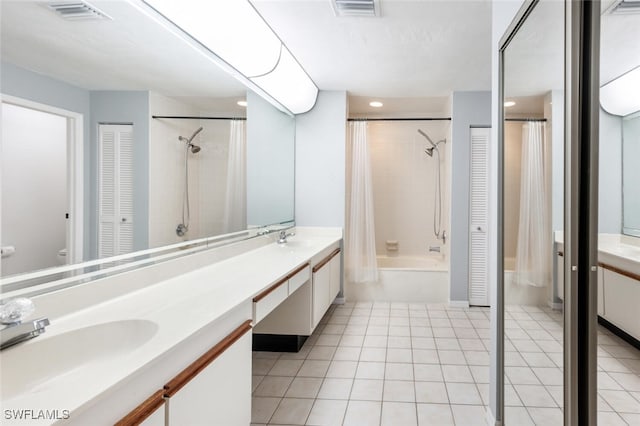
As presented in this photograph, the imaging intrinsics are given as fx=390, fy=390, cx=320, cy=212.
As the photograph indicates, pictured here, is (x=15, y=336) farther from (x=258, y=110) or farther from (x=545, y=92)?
(x=258, y=110)

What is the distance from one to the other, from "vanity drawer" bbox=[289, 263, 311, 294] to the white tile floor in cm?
→ 65

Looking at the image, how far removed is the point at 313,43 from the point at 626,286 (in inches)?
105

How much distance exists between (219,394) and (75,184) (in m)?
0.90

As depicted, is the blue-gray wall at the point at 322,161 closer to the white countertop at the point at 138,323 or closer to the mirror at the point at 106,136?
the mirror at the point at 106,136

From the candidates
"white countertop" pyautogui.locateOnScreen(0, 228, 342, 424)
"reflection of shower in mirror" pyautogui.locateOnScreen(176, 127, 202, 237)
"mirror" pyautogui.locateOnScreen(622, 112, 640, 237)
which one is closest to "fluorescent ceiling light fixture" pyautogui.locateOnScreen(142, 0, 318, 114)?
"reflection of shower in mirror" pyautogui.locateOnScreen(176, 127, 202, 237)

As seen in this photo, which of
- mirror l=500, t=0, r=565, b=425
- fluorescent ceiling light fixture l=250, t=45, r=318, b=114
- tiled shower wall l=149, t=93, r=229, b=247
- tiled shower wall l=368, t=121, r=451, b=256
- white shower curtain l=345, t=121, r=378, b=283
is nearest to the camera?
mirror l=500, t=0, r=565, b=425

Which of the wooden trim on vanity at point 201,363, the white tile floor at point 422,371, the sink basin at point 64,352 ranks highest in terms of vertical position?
the sink basin at point 64,352

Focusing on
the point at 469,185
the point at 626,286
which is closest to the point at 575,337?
the point at 626,286

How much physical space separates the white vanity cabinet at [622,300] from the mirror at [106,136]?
62.9 inches

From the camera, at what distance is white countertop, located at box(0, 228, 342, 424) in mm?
817

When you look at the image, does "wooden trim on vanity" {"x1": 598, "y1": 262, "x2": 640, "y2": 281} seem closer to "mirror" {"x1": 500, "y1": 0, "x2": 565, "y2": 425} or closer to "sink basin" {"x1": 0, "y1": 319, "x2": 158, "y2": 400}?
"mirror" {"x1": 500, "y1": 0, "x2": 565, "y2": 425}

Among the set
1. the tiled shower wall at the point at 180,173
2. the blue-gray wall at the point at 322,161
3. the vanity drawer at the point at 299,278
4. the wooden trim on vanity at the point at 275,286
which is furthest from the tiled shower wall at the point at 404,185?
the tiled shower wall at the point at 180,173

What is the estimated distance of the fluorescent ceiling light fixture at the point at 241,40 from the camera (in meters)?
1.92

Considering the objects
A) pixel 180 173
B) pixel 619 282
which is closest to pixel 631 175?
pixel 619 282
